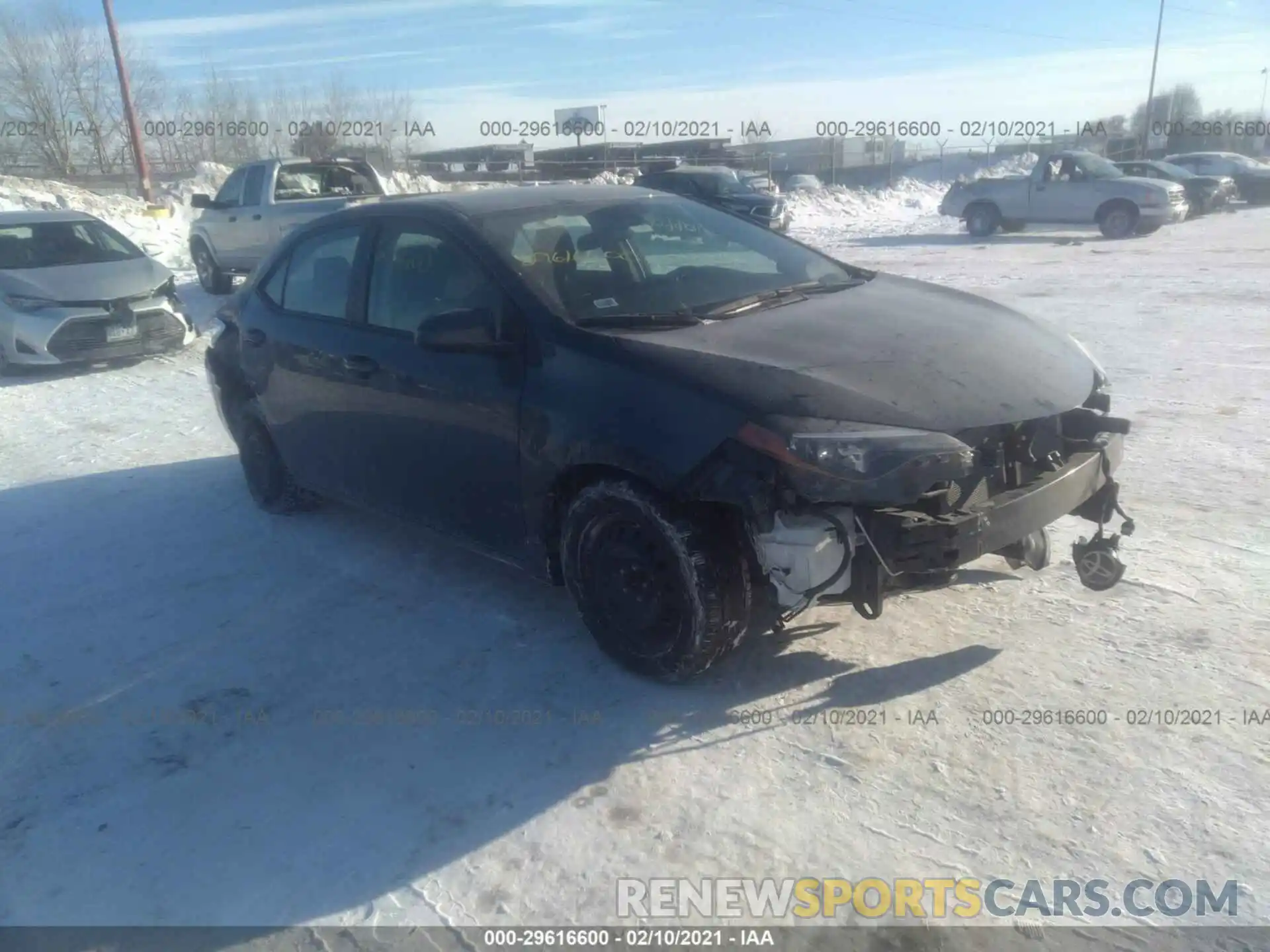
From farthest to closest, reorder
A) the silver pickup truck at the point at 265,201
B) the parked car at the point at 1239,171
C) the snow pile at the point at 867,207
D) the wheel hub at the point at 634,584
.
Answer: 1. the snow pile at the point at 867,207
2. the parked car at the point at 1239,171
3. the silver pickup truck at the point at 265,201
4. the wheel hub at the point at 634,584

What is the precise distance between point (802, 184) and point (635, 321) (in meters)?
32.0

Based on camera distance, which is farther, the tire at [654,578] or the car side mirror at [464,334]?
the car side mirror at [464,334]

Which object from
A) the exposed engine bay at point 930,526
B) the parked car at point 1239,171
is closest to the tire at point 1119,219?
the parked car at point 1239,171

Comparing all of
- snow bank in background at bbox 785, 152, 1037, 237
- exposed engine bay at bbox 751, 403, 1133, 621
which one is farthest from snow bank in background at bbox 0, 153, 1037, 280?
exposed engine bay at bbox 751, 403, 1133, 621

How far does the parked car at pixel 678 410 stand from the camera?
9.91 ft

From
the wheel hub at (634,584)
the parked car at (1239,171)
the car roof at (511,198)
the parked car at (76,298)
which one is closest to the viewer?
the wheel hub at (634,584)

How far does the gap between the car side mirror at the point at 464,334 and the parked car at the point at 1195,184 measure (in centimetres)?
2222

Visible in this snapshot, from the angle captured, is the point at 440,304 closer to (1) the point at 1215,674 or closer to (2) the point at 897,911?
(2) the point at 897,911

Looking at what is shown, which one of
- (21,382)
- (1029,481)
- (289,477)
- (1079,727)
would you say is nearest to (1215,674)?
(1079,727)

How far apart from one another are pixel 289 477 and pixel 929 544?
3645 millimetres

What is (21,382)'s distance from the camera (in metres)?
9.42

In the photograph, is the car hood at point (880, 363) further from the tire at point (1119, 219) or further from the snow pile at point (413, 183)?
the snow pile at point (413, 183)

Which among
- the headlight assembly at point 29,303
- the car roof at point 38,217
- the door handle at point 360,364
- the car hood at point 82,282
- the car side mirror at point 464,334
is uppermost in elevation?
the car roof at point 38,217

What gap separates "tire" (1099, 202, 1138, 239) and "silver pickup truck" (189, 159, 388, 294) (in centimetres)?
1336
